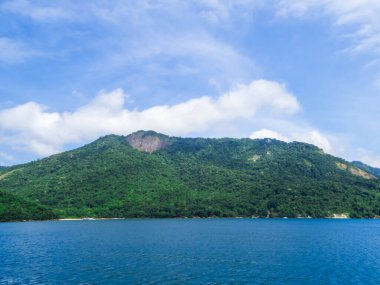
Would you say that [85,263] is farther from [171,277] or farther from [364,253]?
[364,253]

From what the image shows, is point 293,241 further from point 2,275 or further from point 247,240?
point 2,275

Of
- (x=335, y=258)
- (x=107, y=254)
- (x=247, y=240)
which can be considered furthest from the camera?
(x=247, y=240)

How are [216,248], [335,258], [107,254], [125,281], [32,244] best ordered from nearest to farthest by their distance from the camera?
[125,281], [335,258], [107,254], [216,248], [32,244]

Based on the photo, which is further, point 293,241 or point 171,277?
point 293,241

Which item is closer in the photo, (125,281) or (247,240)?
(125,281)

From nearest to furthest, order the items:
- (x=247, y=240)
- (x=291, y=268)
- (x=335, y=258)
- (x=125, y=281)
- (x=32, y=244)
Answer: (x=125, y=281) < (x=291, y=268) < (x=335, y=258) < (x=32, y=244) < (x=247, y=240)

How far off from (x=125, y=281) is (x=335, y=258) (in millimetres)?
45986

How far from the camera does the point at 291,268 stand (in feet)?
227

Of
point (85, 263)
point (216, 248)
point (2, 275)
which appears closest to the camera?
point (2, 275)

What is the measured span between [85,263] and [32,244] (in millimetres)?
39464

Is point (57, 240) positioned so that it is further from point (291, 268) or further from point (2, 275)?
point (291, 268)

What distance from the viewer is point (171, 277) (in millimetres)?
61031

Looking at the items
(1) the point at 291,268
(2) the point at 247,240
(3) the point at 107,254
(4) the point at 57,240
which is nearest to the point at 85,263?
(3) the point at 107,254

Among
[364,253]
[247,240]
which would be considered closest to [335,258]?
[364,253]
